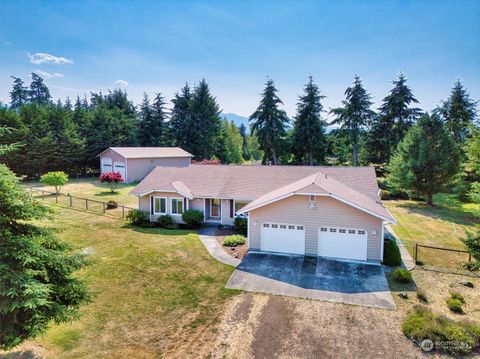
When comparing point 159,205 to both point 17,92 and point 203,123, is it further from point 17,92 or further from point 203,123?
point 17,92

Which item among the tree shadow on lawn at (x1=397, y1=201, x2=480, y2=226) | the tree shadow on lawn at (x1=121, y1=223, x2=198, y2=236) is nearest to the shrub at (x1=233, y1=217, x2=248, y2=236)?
the tree shadow on lawn at (x1=121, y1=223, x2=198, y2=236)

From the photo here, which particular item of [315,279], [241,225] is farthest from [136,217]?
[315,279]

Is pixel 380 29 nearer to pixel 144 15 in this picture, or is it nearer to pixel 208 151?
pixel 144 15

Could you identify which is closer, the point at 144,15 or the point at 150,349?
the point at 150,349

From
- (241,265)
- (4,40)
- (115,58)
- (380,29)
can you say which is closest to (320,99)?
(380,29)

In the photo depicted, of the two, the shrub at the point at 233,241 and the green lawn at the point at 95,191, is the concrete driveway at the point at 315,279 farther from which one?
the green lawn at the point at 95,191

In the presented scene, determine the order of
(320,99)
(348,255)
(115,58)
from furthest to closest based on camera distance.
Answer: (320,99), (115,58), (348,255)

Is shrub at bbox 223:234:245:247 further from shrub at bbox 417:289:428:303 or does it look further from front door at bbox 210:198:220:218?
shrub at bbox 417:289:428:303
